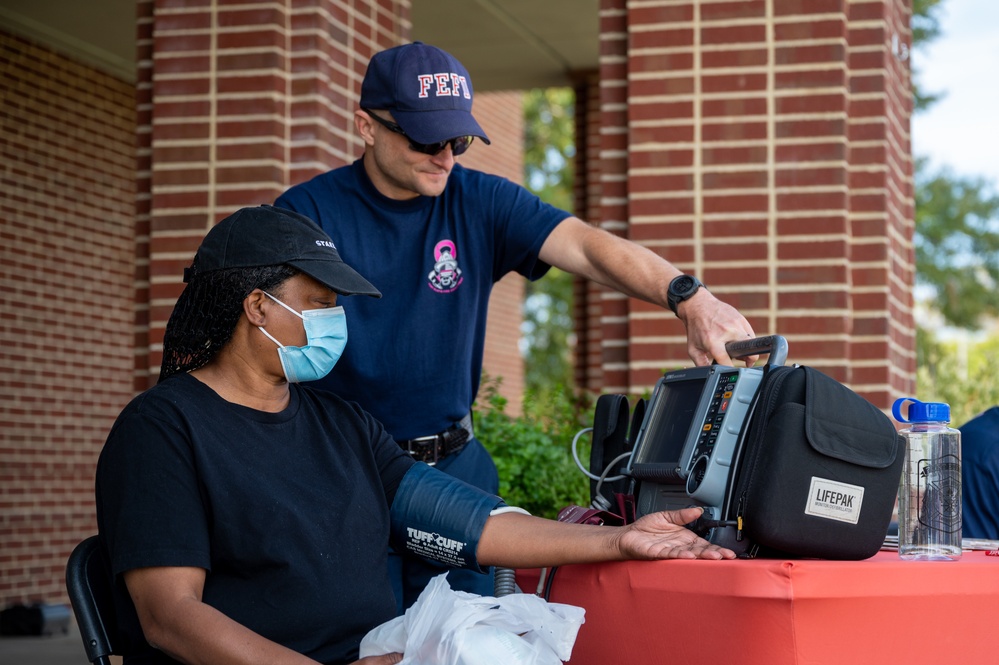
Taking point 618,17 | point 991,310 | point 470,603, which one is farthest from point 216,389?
point 991,310

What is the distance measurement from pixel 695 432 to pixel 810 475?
0.85 feet

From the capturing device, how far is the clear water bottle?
2.36m

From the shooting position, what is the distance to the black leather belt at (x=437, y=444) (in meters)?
2.94

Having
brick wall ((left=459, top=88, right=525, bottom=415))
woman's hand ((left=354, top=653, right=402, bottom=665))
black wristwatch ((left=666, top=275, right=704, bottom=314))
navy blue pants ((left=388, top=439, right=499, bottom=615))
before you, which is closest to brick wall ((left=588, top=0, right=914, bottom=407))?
navy blue pants ((left=388, top=439, right=499, bottom=615))

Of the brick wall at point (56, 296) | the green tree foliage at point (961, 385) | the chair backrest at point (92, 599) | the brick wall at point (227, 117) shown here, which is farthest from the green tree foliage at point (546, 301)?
the chair backrest at point (92, 599)

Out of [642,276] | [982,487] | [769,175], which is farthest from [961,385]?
[642,276]

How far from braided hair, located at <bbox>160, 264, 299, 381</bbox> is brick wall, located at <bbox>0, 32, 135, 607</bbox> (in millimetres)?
6400

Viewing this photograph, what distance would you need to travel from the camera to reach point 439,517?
2.51 metres

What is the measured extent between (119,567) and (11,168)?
6.99 meters

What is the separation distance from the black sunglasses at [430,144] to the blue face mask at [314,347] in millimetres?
683

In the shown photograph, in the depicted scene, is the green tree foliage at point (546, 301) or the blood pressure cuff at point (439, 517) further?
the green tree foliage at point (546, 301)

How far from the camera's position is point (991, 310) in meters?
20.6

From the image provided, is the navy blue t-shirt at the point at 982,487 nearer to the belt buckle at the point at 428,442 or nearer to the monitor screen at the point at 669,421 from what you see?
the monitor screen at the point at 669,421

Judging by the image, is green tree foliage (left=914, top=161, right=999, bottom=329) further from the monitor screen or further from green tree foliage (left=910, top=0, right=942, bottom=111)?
the monitor screen
